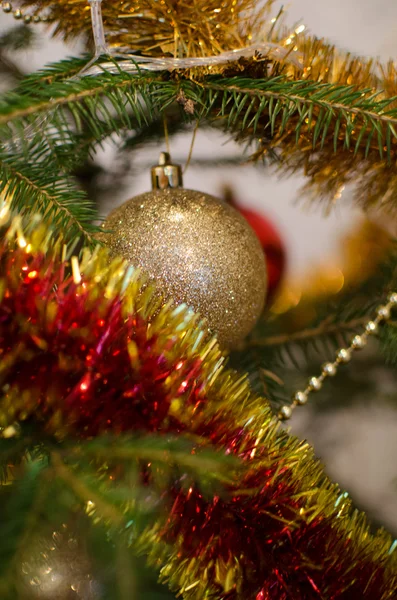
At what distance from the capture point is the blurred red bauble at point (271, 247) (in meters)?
0.56

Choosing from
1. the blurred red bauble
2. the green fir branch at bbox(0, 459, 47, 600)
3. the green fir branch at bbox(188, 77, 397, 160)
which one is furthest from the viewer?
the blurred red bauble

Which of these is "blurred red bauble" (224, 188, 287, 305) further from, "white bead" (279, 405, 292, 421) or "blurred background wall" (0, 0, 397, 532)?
"white bead" (279, 405, 292, 421)

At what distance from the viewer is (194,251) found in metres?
0.34

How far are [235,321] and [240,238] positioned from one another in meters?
0.06

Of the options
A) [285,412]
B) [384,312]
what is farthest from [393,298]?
[285,412]

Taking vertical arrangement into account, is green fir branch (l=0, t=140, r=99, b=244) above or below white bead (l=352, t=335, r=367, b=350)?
below

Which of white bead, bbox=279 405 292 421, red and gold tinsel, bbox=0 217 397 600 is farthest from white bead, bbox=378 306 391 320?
red and gold tinsel, bbox=0 217 397 600

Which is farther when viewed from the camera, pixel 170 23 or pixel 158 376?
pixel 170 23

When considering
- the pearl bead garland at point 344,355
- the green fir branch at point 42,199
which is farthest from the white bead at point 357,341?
the green fir branch at point 42,199

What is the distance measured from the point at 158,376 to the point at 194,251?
140 mm

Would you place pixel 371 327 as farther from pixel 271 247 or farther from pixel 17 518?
pixel 17 518

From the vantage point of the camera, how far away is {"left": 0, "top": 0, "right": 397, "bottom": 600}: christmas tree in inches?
7.3

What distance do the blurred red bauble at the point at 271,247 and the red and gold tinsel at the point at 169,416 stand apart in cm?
34

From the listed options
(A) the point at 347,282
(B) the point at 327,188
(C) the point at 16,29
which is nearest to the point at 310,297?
(A) the point at 347,282
